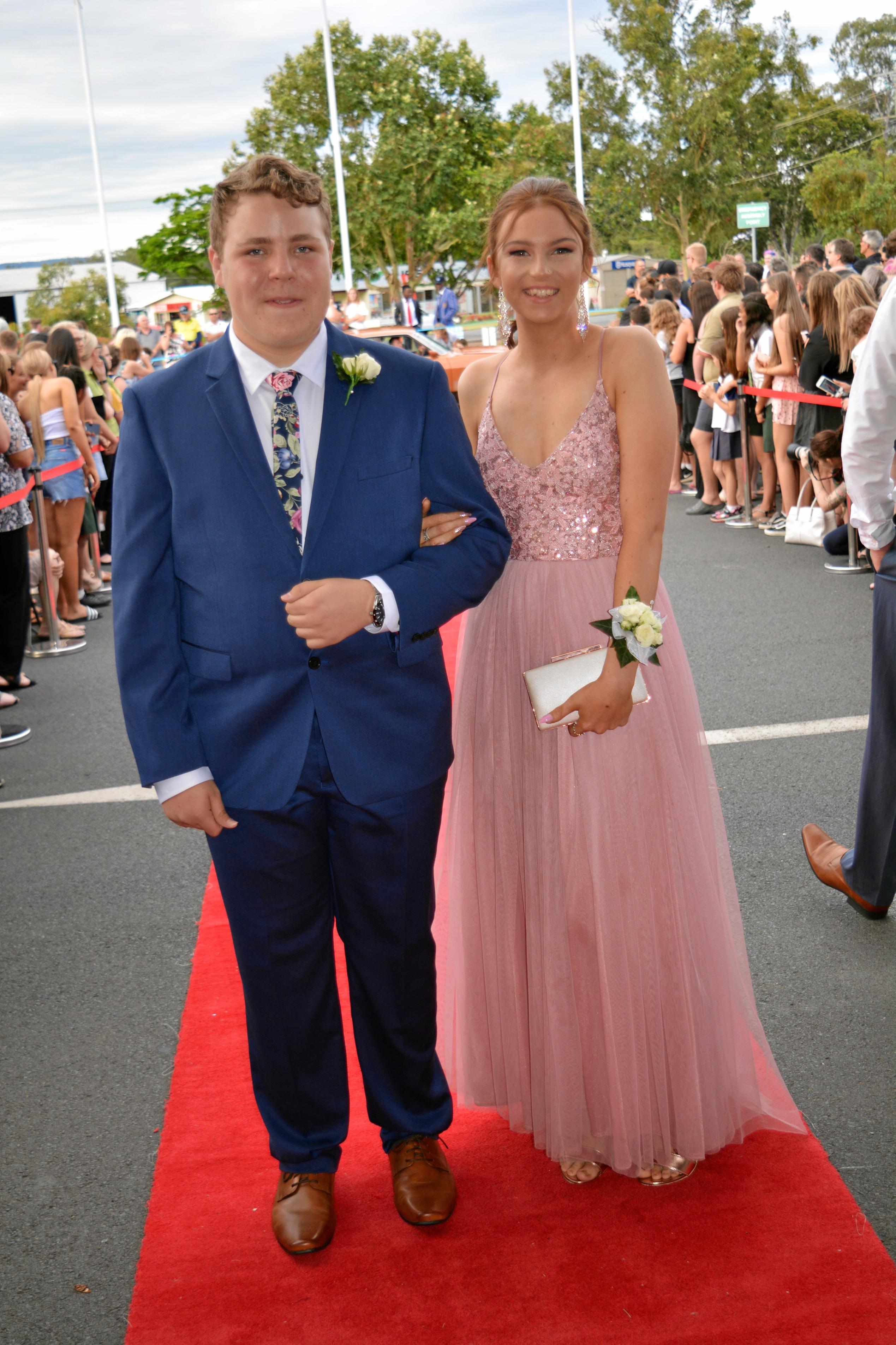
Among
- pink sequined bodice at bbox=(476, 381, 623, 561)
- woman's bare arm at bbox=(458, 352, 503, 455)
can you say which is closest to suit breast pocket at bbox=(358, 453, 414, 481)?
pink sequined bodice at bbox=(476, 381, 623, 561)

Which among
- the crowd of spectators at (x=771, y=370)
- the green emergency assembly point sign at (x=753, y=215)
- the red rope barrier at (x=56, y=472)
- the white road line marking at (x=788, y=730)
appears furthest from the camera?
the green emergency assembly point sign at (x=753, y=215)

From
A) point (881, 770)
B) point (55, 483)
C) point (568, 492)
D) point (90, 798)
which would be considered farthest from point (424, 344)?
point (568, 492)

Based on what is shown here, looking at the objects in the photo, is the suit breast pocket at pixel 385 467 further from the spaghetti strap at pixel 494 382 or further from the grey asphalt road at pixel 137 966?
the grey asphalt road at pixel 137 966

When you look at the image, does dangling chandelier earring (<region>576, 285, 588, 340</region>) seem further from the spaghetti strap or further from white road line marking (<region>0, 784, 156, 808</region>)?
white road line marking (<region>0, 784, 156, 808</region>)

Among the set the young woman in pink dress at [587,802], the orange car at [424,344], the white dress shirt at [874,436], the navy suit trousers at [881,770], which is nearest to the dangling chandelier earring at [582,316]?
the young woman in pink dress at [587,802]

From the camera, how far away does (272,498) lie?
2367mm

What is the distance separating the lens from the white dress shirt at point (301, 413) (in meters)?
Answer: 2.40

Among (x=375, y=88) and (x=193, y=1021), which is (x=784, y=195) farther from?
(x=193, y=1021)

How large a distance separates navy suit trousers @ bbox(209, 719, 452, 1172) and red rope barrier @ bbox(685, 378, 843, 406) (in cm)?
722

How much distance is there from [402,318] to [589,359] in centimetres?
2623

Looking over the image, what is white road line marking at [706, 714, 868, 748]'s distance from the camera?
570cm

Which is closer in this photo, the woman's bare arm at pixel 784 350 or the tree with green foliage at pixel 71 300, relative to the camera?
the woman's bare arm at pixel 784 350

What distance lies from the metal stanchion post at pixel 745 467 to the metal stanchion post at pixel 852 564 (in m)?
2.05

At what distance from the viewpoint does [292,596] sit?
225cm
